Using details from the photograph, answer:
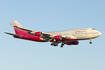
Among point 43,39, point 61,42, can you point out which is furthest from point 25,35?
point 61,42

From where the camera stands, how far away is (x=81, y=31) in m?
67.2

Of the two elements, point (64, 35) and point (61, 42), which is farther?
point (61, 42)

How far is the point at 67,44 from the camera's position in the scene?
249 ft

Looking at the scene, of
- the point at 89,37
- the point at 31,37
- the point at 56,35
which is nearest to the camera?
the point at 89,37

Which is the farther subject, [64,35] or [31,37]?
[31,37]

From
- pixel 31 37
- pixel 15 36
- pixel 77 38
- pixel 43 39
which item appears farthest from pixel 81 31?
pixel 15 36

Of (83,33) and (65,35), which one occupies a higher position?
(83,33)

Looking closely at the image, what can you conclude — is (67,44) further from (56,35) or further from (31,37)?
(31,37)

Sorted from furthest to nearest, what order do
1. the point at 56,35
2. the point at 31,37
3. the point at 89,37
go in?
the point at 31,37
the point at 56,35
the point at 89,37

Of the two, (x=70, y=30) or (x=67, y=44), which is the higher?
(x=70, y=30)

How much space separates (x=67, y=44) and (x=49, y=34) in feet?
33.4

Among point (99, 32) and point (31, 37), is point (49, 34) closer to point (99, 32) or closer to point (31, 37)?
point (31, 37)

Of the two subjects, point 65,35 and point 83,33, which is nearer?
point 83,33

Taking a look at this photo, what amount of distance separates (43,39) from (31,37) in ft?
21.2
